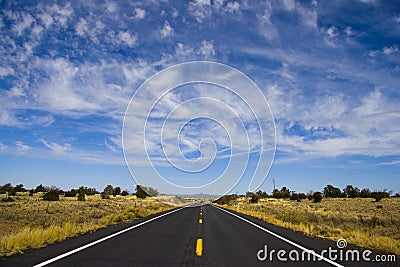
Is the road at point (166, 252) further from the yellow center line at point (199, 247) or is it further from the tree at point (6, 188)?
the tree at point (6, 188)

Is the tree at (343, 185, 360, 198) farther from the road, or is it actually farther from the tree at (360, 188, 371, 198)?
the road

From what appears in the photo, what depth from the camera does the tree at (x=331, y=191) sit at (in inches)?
3428

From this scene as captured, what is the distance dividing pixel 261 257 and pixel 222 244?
2199mm

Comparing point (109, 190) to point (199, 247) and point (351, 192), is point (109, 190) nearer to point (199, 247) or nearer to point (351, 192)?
point (351, 192)

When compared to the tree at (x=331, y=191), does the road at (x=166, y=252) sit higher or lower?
lower

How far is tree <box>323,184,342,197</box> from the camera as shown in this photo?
87062mm

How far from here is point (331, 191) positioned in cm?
8825

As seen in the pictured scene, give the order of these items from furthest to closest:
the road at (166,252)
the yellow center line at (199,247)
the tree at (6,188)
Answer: the tree at (6,188), the yellow center line at (199,247), the road at (166,252)

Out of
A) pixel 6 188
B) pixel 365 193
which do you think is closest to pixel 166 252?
pixel 6 188

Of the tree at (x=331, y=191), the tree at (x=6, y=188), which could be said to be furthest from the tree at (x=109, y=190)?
the tree at (x=331, y=191)

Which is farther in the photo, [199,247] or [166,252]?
[199,247]

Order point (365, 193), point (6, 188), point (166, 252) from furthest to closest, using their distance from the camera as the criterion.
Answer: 1. point (365, 193)
2. point (6, 188)
3. point (166, 252)

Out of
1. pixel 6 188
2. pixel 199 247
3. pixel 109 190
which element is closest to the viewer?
pixel 199 247

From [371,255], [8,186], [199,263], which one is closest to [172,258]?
[199,263]
